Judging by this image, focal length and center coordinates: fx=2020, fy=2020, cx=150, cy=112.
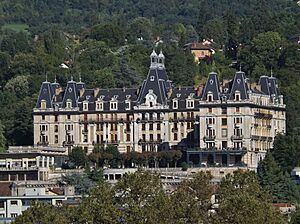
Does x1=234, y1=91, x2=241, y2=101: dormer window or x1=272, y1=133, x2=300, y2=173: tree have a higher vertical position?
x1=234, y1=91, x2=241, y2=101: dormer window

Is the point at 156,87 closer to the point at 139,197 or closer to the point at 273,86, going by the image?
the point at 273,86

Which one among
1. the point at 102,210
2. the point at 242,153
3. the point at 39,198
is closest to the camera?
the point at 102,210

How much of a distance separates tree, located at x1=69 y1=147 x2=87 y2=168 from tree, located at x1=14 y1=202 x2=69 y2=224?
47139mm

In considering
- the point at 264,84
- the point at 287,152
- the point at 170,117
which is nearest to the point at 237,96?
the point at 264,84

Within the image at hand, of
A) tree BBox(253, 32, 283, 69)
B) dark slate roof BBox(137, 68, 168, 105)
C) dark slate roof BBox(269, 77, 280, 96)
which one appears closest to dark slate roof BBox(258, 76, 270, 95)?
dark slate roof BBox(269, 77, 280, 96)

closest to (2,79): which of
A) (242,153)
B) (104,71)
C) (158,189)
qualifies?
(104,71)

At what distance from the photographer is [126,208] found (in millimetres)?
102625

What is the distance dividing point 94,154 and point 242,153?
11.4m

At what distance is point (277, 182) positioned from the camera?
144 meters

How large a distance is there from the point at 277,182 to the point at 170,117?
15.8 m

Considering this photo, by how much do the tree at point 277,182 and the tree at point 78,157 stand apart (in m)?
14.5

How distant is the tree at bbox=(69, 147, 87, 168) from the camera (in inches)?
6014

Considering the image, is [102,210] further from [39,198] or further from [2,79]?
[2,79]

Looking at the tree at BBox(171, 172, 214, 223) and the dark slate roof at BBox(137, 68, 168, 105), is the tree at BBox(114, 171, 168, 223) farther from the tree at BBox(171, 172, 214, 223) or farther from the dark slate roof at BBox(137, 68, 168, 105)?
the dark slate roof at BBox(137, 68, 168, 105)
